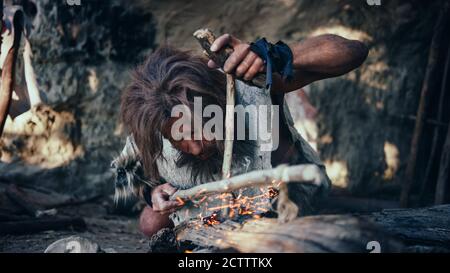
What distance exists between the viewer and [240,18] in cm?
473

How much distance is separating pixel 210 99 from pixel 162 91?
29cm

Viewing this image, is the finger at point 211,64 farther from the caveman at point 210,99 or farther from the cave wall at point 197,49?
the cave wall at point 197,49

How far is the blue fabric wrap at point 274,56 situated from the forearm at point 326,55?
0.58 ft

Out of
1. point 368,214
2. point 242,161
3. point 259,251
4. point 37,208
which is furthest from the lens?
point 37,208

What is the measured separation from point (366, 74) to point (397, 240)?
2.81 meters

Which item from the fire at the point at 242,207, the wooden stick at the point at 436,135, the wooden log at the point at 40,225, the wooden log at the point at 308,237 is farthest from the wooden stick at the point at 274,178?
the wooden stick at the point at 436,135

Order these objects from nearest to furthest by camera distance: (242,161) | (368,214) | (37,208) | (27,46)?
1. (368,214)
2. (242,161)
3. (37,208)
4. (27,46)

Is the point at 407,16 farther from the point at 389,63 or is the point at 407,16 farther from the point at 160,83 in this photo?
the point at 160,83

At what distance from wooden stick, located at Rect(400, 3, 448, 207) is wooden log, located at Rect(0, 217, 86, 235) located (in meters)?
2.65

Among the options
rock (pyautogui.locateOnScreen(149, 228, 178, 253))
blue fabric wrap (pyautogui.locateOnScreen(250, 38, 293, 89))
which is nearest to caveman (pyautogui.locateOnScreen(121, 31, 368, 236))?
blue fabric wrap (pyautogui.locateOnScreen(250, 38, 293, 89))

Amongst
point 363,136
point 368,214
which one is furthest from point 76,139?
point 368,214

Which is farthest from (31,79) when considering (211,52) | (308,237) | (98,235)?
(308,237)

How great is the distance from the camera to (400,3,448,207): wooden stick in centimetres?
452

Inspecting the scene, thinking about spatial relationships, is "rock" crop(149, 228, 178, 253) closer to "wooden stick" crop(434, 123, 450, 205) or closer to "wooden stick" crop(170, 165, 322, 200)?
"wooden stick" crop(170, 165, 322, 200)
